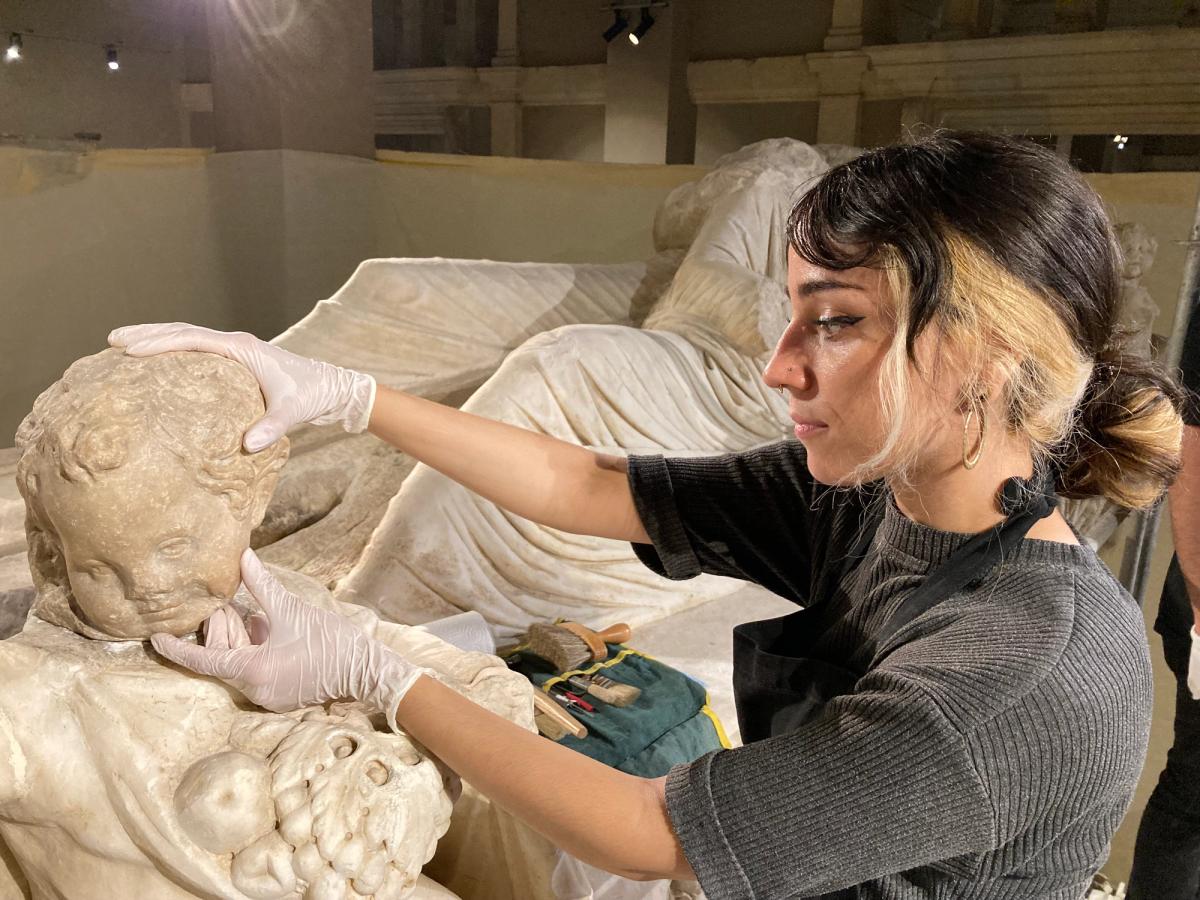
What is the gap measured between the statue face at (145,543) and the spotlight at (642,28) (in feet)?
11.8

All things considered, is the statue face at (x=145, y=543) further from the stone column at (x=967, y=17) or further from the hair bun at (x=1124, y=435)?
the stone column at (x=967, y=17)

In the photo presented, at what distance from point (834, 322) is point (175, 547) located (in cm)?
86

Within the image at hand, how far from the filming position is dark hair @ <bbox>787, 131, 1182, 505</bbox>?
1143mm

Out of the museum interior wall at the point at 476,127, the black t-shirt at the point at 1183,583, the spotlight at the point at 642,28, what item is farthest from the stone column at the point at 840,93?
the black t-shirt at the point at 1183,583

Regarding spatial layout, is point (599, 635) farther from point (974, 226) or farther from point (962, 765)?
point (974, 226)

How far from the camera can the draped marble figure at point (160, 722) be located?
1.09 metres

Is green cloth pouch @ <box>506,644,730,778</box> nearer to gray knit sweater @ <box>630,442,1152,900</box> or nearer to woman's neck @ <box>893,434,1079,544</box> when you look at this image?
gray knit sweater @ <box>630,442,1152,900</box>

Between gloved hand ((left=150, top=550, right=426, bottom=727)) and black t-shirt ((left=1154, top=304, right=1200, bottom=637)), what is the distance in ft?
6.12

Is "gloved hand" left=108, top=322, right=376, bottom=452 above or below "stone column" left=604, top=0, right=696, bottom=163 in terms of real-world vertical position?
below

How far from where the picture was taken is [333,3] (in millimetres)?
4027

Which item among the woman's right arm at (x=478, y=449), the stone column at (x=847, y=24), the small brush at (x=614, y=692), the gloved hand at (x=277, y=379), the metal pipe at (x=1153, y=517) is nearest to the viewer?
the gloved hand at (x=277, y=379)

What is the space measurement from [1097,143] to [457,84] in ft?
8.87

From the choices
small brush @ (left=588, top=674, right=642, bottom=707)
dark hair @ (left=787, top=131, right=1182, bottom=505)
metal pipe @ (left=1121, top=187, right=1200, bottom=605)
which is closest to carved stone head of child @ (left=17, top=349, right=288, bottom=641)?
dark hair @ (left=787, top=131, right=1182, bottom=505)

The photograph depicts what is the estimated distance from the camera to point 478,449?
171 cm
